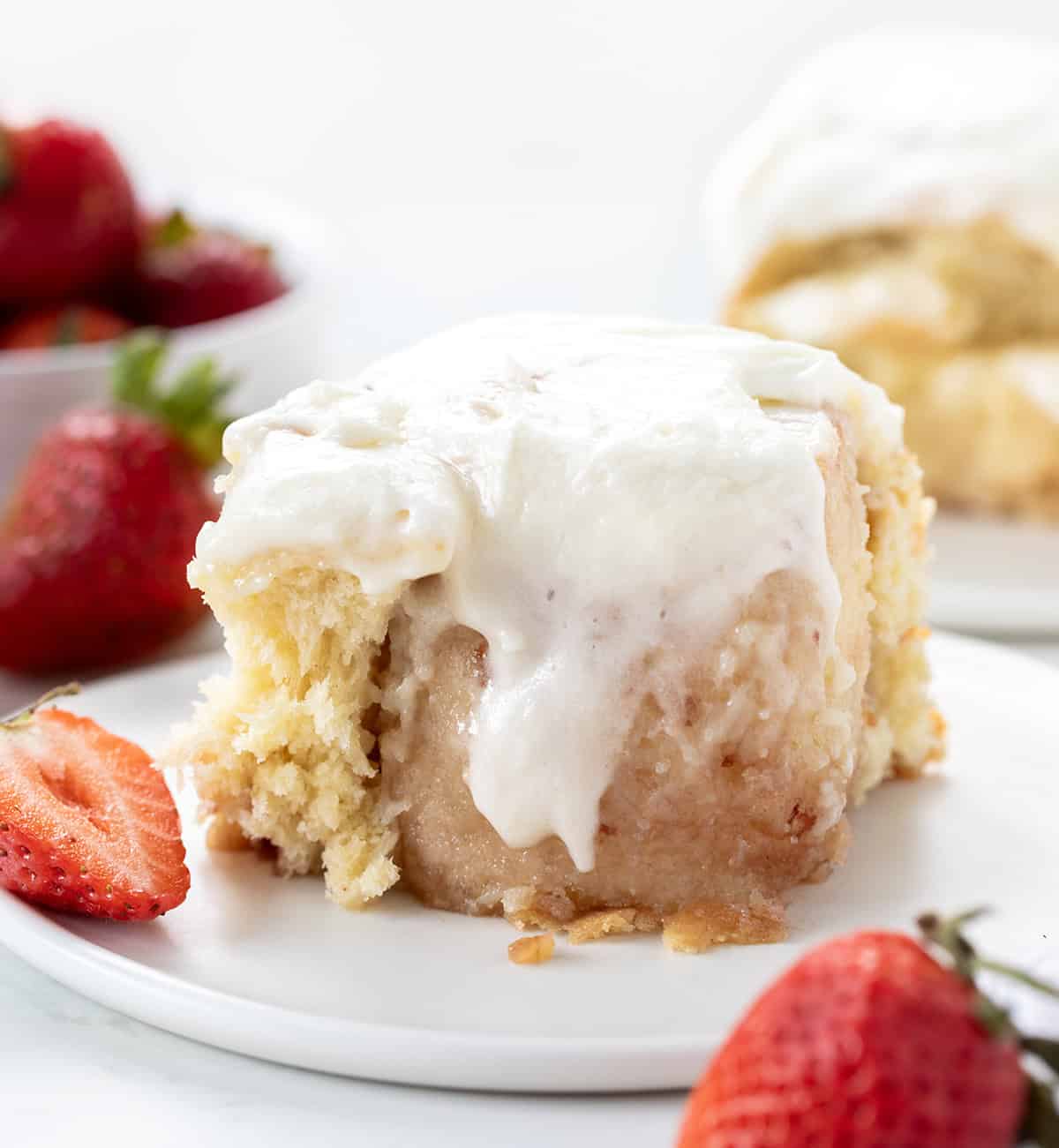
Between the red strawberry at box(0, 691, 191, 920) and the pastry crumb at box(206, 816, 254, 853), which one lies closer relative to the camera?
the red strawberry at box(0, 691, 191, 920)

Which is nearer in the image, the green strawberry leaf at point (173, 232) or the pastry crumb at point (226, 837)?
the pastry crumb at point (226, 837)

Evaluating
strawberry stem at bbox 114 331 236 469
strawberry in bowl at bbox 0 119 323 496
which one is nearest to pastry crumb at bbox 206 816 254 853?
strawberry stem at bbox 114 331 236 469

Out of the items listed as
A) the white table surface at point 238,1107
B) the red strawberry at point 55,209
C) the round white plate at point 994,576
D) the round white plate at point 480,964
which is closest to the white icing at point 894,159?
the round white plate at point 994,576

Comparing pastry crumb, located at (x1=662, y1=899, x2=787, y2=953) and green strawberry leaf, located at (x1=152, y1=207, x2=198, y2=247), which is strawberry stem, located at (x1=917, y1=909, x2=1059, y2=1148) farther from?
green strawberry leaf, located at (x1=152, y1=207, x2=198, y2=247)

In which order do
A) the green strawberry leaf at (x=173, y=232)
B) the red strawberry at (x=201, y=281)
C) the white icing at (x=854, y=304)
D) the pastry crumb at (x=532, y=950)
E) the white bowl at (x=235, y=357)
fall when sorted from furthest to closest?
the green strawberry leaf at (x=173, y=232) → the red strawberry at (x=201, y=281) → the white icing at (x=854, y=304) → the white bowl at (x=235, y=357) → the pastry crumb at (x=532, y=950)

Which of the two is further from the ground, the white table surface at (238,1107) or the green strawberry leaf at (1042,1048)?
the green strawberry leaf at (1042,1048)

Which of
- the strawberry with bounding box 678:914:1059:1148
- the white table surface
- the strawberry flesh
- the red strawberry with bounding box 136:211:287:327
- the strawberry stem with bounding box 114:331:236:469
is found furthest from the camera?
the red strawberry with bounding box 136:211:287:327

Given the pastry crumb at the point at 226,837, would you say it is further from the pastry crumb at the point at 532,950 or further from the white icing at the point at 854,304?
the white icing at the point at 854,304
